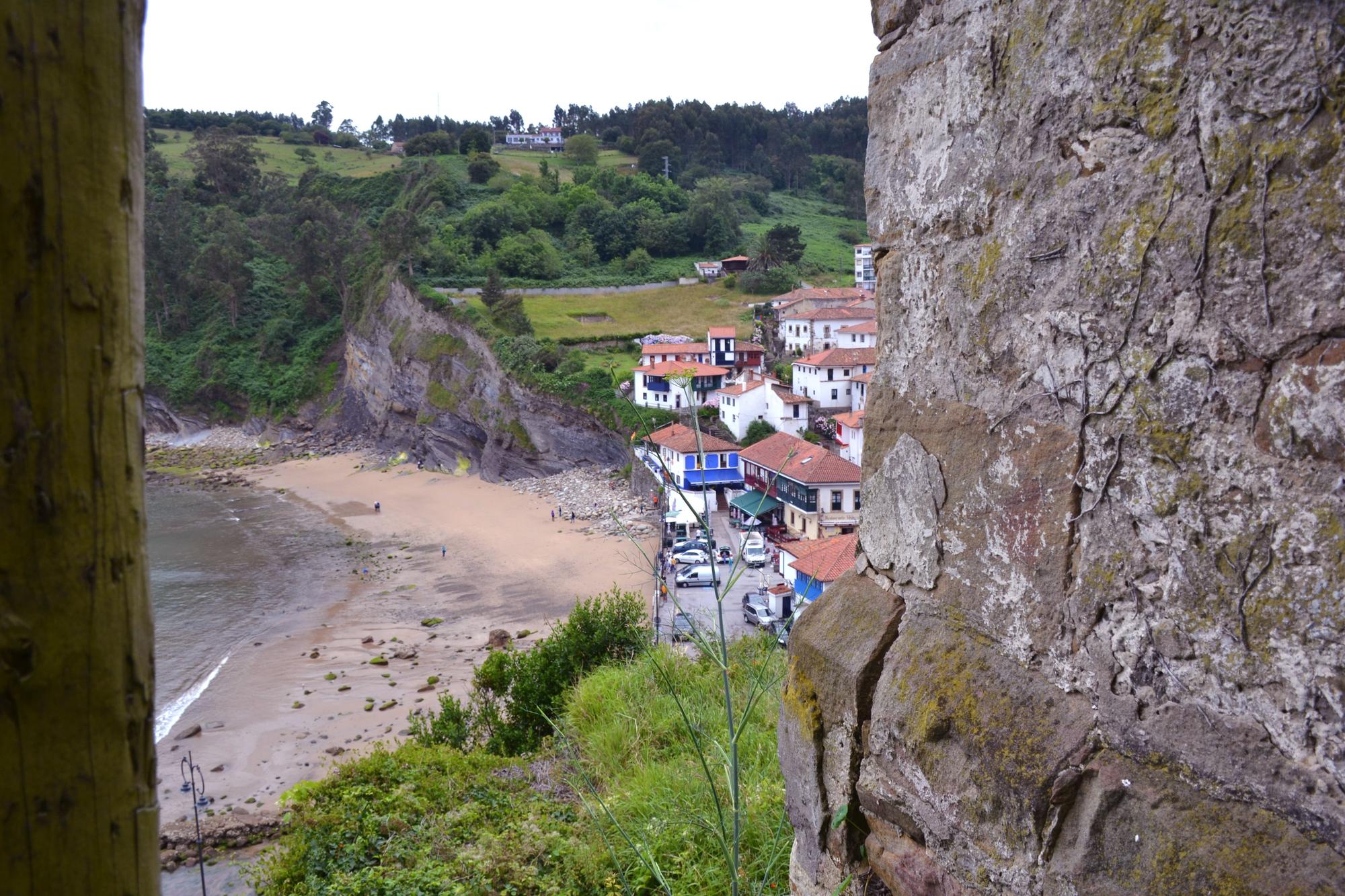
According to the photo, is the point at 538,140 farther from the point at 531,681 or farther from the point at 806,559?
the point at 531,681

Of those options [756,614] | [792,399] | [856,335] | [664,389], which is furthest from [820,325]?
[756,614]

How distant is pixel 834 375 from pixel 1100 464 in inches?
1388

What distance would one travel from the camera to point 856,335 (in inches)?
1592

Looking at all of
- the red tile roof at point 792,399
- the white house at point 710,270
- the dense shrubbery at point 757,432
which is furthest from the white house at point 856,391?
the white house at point 710,270

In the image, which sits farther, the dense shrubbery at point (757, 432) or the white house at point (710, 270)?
the white house at point (710, 270)

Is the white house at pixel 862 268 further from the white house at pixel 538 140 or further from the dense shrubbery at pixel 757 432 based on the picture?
the white house at pixel 538 140

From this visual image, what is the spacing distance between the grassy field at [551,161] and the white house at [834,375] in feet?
160

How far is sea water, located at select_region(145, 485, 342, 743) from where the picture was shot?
1984 centimetres

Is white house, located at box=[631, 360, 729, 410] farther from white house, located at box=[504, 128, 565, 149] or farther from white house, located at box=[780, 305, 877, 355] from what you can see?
white house, located at box=[504, 128, 565, 149]

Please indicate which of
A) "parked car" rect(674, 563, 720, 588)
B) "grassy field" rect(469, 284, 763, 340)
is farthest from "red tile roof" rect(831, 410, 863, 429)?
"grassy field" rect(469, 284, 763, 340)

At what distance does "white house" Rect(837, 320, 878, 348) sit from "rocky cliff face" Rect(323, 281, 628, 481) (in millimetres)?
12583

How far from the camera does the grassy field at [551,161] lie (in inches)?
3223

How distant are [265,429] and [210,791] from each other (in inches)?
1594

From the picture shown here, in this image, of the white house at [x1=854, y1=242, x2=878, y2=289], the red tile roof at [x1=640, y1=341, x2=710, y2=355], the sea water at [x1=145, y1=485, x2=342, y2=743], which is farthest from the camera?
the white house at [x1=854, y1=242, x2=878, y2=289]
